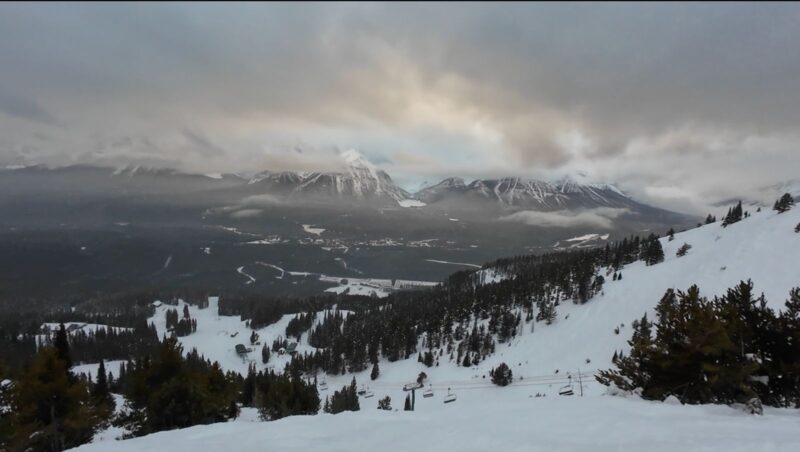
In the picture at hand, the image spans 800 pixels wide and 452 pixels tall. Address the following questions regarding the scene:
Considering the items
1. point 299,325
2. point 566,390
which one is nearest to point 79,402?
point 566,390

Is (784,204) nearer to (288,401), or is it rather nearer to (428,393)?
(428,393)

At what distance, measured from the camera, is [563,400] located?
1606 cm

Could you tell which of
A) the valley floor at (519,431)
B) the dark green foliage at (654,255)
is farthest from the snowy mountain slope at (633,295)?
the valley floor at (519,431)

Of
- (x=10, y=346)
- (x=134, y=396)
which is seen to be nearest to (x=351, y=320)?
(x=10, y=346)

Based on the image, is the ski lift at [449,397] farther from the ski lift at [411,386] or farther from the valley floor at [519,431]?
the valley floor at [519,431]

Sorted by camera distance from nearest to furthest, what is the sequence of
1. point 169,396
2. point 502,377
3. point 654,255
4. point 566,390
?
point 169,396 < point 566,390 < point 502,377 < point 654,255

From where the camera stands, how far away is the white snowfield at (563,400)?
10.4 meters

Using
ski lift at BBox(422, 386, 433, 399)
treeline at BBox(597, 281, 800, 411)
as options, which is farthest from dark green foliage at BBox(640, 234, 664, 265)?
treeline at BBox(597, 281, 800, 411)

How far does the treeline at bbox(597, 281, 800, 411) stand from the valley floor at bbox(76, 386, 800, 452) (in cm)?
205

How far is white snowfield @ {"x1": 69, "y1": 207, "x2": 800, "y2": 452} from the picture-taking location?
34.1ft

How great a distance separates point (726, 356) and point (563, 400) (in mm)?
6328

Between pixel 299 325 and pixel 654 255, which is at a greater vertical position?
pixel 654 255

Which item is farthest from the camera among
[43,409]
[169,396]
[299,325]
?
[299,325]

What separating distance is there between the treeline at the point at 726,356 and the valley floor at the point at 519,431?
205cm
